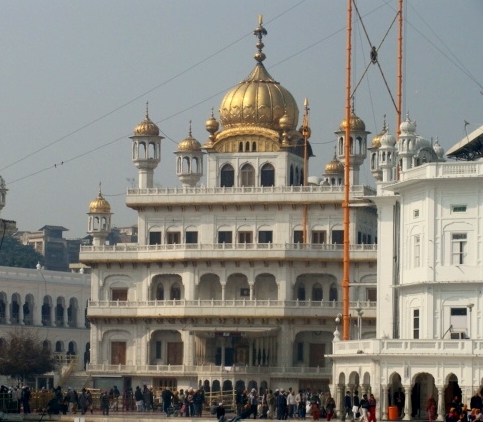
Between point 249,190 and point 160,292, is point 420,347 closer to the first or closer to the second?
point 249,190

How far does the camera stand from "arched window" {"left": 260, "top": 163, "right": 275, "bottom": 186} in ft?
351

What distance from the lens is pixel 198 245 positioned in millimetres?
104125

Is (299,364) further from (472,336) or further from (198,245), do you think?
(472,336)

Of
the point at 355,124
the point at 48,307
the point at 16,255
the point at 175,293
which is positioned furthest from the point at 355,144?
the point at 16,255

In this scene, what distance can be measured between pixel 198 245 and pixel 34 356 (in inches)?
728

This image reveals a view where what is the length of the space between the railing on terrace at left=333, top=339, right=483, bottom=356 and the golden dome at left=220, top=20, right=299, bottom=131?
100 ft

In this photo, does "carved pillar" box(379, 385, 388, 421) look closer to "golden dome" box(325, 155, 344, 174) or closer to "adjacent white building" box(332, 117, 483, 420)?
"adjacent white building" box(332, 117, 483, 420)

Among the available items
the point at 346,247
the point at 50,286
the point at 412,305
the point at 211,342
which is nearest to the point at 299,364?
the point at 211,342

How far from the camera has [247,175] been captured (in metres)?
107

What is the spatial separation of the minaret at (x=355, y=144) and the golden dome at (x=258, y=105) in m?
3.07

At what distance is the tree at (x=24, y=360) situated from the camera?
4601 inches

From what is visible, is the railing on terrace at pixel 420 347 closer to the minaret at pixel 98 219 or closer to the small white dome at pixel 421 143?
the small white dome at pixel 421 143

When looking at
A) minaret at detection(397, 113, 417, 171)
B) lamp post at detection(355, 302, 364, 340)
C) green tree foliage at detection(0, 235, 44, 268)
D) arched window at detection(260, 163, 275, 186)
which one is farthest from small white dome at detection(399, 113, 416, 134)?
green tree foliage at detection(0, 235, 44, 268)

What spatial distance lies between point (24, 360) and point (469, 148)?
1555 inches
